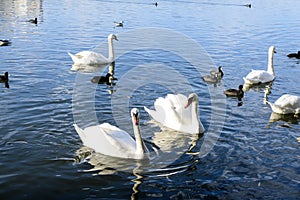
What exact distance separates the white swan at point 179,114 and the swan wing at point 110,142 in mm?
2211

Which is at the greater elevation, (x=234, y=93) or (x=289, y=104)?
(x=289, y=104)

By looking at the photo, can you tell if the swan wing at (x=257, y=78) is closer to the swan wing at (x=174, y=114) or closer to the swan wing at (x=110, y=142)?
the swan wing at (x=174, y=114)

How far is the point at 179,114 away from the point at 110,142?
2774mm

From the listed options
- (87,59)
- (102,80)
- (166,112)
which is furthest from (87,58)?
(166,112)

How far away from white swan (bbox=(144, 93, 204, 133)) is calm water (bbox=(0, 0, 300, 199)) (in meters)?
0.29

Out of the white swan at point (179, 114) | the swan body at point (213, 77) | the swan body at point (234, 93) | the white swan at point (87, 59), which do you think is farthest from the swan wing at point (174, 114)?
the white swan at point (87, 59)

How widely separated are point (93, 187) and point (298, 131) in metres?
6.15

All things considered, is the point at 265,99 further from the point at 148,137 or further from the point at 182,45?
the point at 182,45

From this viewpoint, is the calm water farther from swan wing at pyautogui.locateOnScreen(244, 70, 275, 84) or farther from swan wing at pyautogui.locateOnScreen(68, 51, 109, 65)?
swan wing at pyautogui.locateOnScreen(68, 51, 109, 65)

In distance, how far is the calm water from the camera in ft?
27.7

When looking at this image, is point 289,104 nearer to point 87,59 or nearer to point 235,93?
point 235,93

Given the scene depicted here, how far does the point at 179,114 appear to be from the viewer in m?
11.7

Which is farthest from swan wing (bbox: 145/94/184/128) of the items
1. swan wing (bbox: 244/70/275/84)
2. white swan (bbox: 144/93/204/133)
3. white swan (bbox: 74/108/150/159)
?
swan wing (bbox: 244/70/275/84)

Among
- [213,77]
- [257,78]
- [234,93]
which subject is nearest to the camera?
[234,93]
